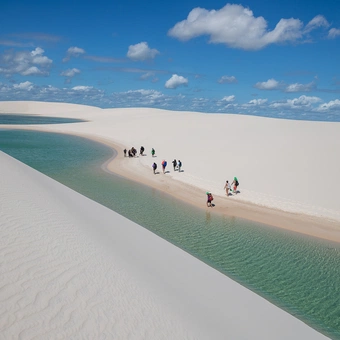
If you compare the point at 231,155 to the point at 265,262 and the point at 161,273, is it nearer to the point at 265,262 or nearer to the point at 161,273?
the point at 265,262

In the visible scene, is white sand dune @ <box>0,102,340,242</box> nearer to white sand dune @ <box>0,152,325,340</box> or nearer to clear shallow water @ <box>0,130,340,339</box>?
clear shallow water @ <box>0,130,340,339</box>

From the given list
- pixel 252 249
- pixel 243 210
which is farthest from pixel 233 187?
pixel 252 249

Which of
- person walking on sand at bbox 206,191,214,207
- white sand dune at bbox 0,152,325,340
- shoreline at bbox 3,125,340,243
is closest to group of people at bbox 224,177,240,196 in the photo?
shoreline at bbox 3,125,340,243

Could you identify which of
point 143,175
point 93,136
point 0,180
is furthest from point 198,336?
point 93,136

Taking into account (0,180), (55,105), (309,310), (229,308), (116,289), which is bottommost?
(309,310)

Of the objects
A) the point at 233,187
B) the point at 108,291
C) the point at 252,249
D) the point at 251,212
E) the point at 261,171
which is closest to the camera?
the point at 108,291

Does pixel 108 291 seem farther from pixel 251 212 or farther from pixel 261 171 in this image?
pixel 261 171
